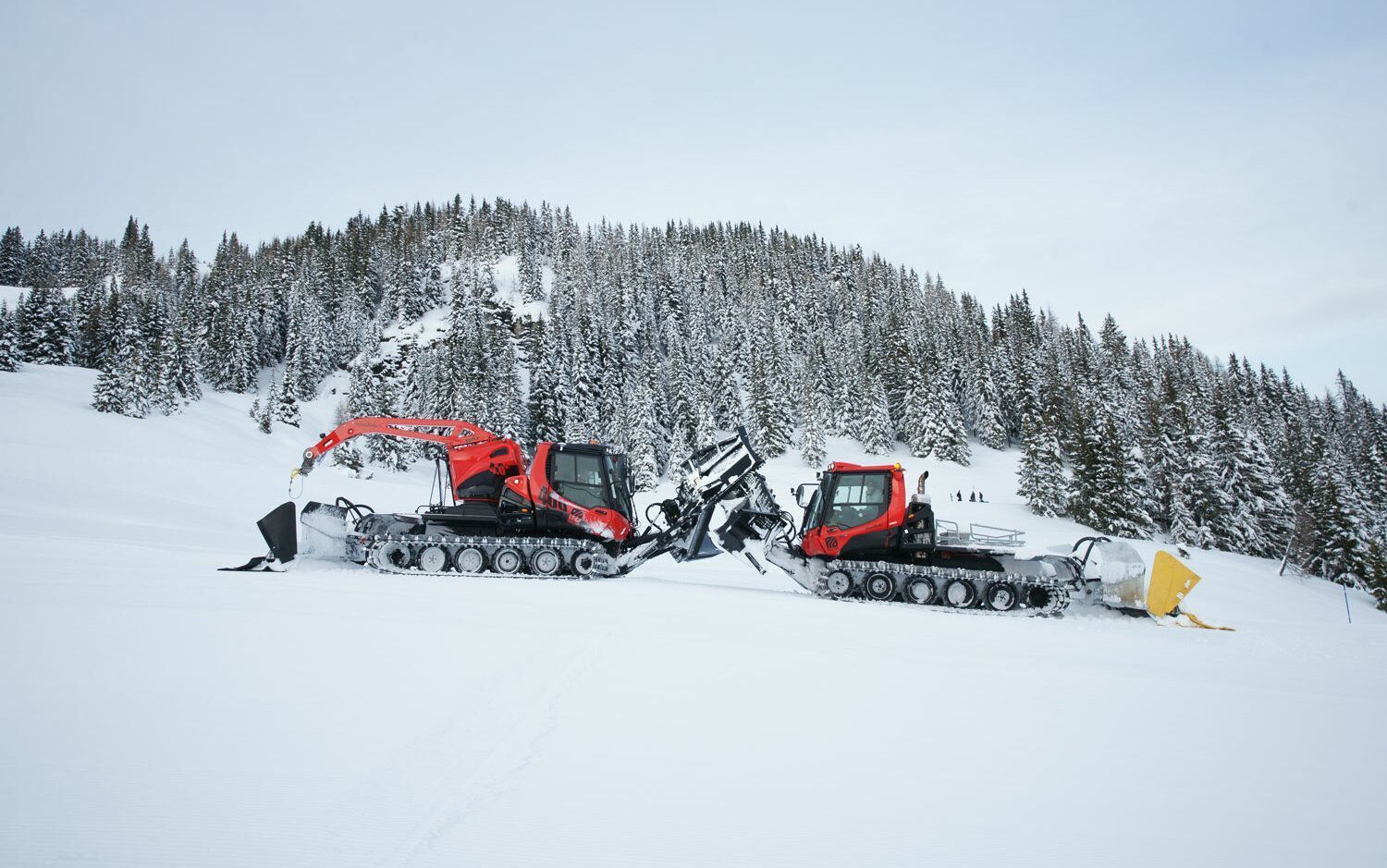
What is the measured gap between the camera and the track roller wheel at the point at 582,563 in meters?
14.8

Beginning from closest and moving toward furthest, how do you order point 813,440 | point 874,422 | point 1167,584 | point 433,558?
point 1167,584 → point 433,558 → point 813,440 → point 874,422

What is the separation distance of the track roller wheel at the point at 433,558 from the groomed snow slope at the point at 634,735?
4331 millimetres

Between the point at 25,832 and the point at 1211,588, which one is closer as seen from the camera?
the point at 25,832

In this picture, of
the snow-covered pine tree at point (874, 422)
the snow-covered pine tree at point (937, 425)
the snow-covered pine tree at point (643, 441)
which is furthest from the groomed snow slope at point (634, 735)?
the snow-covered pine tree at point (874, 422)

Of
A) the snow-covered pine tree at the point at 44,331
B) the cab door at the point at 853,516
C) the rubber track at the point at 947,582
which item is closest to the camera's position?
the rubber track at the point at 947,582

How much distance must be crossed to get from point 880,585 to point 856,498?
1853mm

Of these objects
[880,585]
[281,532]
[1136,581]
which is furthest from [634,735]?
[1136,581]

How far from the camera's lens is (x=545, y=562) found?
580 inches

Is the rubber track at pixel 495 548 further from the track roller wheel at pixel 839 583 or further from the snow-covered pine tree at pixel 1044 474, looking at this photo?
the snow-covered pine tree at pixel 1044 474

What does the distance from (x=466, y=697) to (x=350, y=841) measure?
6.87 ft

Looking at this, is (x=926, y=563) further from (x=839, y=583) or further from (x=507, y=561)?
(x=507, y=561)

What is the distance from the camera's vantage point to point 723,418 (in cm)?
Answer: 6562

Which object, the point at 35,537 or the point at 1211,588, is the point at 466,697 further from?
the point at 1211,588

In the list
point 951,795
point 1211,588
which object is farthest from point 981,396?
point 951,795
